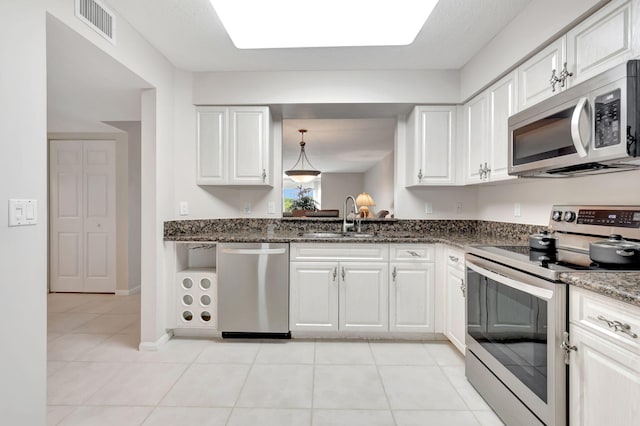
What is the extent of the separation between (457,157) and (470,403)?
1.95 metres

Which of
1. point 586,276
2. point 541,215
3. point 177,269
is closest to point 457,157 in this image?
point 541,215

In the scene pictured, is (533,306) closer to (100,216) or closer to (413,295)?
(413,295)

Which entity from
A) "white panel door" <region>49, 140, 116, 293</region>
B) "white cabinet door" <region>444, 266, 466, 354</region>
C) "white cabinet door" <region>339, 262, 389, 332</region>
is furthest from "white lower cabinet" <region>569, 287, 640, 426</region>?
"white panel door" <region>49, 140, 116, 293</region>

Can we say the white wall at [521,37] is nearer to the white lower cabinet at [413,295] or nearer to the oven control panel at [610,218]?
the oven control panel at [610,218]

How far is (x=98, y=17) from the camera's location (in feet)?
6.40

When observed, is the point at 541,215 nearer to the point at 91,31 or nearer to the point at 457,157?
the point at 457,157

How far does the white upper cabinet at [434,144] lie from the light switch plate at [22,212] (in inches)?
105

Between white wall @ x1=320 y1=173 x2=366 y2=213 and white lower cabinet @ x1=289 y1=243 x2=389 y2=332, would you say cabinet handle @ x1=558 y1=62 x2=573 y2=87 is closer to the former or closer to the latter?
white lower cabinet @ x1=289 y1=243 x2=389 y2=332

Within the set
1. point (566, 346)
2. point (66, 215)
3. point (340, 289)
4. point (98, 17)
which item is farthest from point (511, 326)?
point (66, 215)

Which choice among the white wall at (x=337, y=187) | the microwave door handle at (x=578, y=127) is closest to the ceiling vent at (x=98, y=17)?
the microwave door handle at (x=578, y=127)

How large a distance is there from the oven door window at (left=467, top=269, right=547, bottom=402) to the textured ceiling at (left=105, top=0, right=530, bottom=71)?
164 cm

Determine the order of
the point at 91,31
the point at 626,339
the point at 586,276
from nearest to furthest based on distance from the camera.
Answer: the point at 626,339, the point at 586,276, the point at 91,31

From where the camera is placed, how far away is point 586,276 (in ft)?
4.10

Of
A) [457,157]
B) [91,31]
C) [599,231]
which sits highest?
[91,31]
